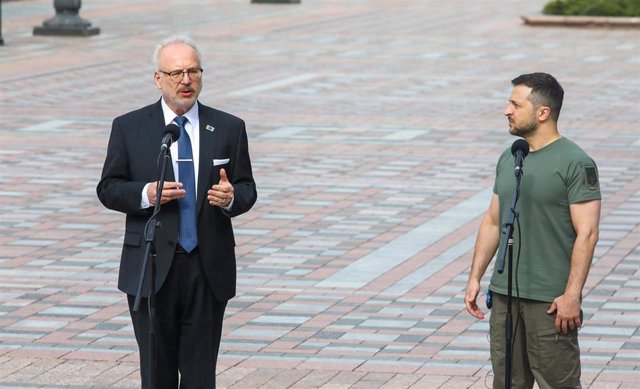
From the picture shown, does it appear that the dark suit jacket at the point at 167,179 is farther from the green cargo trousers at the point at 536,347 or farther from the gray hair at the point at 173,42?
the green cargo trousers at the point at 536,347

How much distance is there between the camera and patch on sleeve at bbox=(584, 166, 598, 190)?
623cm

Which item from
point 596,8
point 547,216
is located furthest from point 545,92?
point 596,8

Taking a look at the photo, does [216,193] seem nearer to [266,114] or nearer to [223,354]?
[223,354]

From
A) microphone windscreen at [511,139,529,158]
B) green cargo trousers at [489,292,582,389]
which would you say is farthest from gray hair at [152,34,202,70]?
green cargo trousers at [489,292,582,389]

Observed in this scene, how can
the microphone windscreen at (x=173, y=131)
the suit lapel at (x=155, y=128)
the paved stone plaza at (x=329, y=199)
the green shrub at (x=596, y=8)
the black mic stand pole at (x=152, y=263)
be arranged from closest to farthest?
the black mic stand pole at (x=152, y=263) < the microphone windscreen at (x=173, y=131) < the suit lapel at (x=155, y=128) < the paved stone plaza at (x=329, y=199) < the green shrub at (x=596, y=8)

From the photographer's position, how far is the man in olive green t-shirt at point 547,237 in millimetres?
6223

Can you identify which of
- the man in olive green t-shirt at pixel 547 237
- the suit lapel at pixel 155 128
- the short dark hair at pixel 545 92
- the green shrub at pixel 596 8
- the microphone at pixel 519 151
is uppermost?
the short dark hair at pixel 545 92

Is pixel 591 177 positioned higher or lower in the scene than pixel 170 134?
lower

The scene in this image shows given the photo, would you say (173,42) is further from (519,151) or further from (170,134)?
(519,151)

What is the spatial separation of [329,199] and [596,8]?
1980 cm

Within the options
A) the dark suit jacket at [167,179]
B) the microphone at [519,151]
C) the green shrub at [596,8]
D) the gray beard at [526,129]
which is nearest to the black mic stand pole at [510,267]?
the microphone at [519,151]

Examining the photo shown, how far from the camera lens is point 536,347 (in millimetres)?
6328

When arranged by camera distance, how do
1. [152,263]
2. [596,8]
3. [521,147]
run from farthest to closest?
[596,8] < [521,147] < [152,263]

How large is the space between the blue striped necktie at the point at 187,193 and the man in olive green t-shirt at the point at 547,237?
1.23 m
